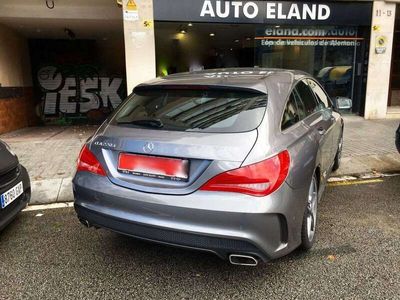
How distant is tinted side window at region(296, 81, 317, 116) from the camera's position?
141 inches

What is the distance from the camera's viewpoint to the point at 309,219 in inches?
125

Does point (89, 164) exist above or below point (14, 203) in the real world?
above

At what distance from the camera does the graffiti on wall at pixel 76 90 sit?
14953mm

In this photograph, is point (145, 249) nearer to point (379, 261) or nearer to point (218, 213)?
point (218, 213)

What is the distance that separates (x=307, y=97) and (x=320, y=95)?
2.72ft

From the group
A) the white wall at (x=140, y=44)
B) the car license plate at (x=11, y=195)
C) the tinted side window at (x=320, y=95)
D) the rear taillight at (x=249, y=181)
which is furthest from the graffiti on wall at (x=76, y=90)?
the rear taillight at (x=249, y=181)

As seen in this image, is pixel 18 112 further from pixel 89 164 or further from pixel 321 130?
pixel 321 130

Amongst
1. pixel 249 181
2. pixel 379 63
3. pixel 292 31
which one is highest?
pixel 292 31

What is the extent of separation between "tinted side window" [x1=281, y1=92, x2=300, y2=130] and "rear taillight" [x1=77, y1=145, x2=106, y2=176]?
1390 millimetres

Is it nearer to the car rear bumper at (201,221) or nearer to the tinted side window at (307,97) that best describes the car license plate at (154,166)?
the car rear bumper at (201,221)

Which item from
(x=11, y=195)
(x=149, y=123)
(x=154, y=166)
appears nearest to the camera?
(x=154, y=166)

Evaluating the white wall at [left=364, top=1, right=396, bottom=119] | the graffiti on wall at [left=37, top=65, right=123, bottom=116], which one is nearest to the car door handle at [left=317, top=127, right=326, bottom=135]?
the white wall at [left=364, top=1, right=396, bottom=119]

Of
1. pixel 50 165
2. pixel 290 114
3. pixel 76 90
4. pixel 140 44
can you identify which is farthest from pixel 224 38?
pixel 290 114

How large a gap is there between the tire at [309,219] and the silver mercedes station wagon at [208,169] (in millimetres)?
11
